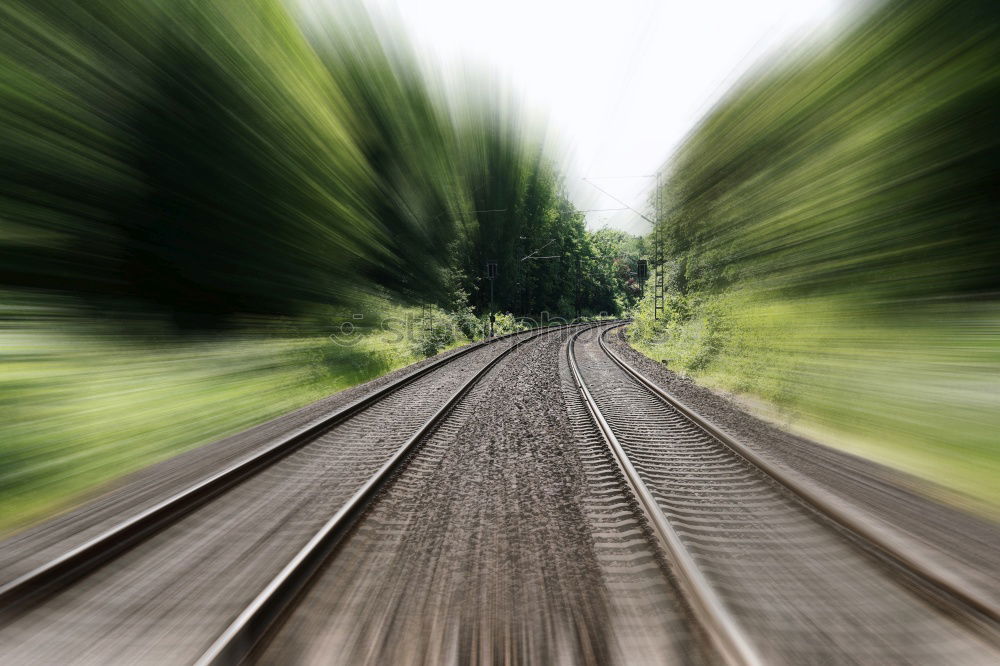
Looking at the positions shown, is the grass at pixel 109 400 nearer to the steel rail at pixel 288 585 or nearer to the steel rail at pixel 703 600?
the steel rail at pixel 288 585

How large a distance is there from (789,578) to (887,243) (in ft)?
20.4

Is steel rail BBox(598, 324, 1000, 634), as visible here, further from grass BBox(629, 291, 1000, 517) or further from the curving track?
grass BBox(629, 291, 1000, 517)

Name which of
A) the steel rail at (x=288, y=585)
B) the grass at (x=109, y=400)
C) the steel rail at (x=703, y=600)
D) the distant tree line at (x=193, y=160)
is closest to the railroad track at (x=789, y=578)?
the steel rail at (x=703, y=600)

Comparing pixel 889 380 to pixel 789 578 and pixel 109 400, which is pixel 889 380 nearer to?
pixel 789 578

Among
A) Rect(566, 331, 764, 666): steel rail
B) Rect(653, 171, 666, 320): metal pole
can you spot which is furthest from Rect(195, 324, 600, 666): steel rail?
Rect(653, 171, 666, 320): metal pole

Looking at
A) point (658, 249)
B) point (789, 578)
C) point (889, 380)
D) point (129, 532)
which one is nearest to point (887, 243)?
point (889, 380)

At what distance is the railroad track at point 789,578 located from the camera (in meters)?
2.28

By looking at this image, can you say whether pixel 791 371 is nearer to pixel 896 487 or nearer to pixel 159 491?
pixel 896 487

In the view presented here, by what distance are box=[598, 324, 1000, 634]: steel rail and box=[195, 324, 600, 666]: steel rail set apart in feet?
12.2

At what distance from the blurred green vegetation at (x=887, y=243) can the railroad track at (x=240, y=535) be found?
17.9 feet

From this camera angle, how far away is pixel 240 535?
3.44 meters

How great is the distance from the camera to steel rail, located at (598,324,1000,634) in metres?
2.50

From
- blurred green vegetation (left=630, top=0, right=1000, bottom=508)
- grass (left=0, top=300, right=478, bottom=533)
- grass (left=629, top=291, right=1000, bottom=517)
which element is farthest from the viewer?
blurred green vegetation (left=630, top=0, right=1000, bottom=508)

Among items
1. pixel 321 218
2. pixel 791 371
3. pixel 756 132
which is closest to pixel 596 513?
pixel 791 371
